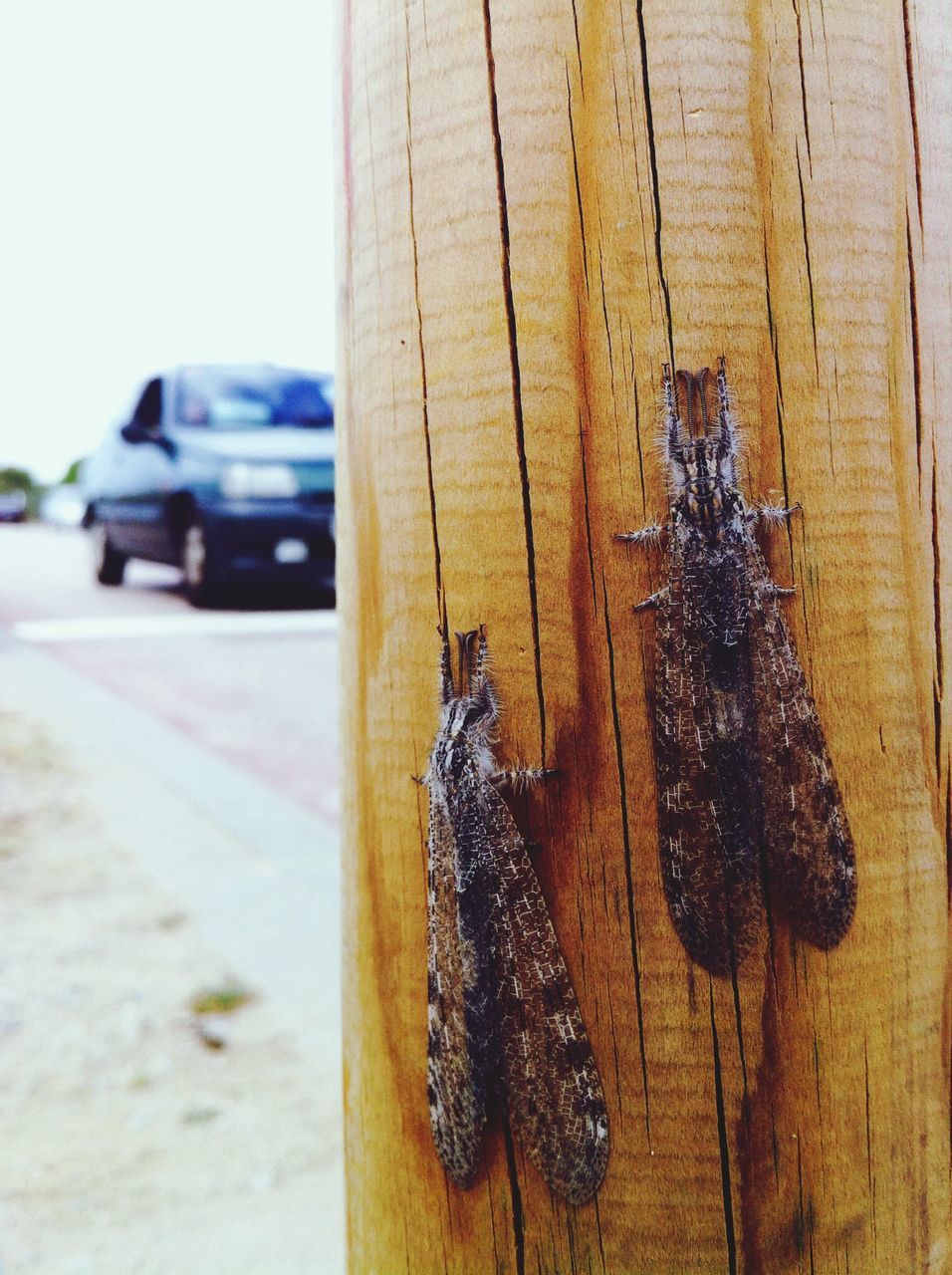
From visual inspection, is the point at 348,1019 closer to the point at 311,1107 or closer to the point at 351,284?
the point at 351,284

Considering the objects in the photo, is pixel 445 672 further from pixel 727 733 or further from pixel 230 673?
pixel 230 673

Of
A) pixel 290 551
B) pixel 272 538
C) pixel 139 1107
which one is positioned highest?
pixel 272 538

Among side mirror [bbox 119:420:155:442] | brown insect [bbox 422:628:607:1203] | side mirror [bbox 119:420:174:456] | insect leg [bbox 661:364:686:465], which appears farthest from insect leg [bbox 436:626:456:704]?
side mirror [bbox 119:420:155:442]

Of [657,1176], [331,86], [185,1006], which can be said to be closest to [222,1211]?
[185,1006]

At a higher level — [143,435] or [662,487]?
[143,435]

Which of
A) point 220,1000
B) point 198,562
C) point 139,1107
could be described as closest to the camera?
point 139,1107

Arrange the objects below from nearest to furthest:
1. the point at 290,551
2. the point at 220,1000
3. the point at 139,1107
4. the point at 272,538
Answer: the point at 139,1107 < the point at 220,1000 < the point at 272,538 < the point at 290,551

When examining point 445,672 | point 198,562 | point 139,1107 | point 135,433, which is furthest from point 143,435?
point 445,672

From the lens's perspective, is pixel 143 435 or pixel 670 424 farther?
pixel 143 435
